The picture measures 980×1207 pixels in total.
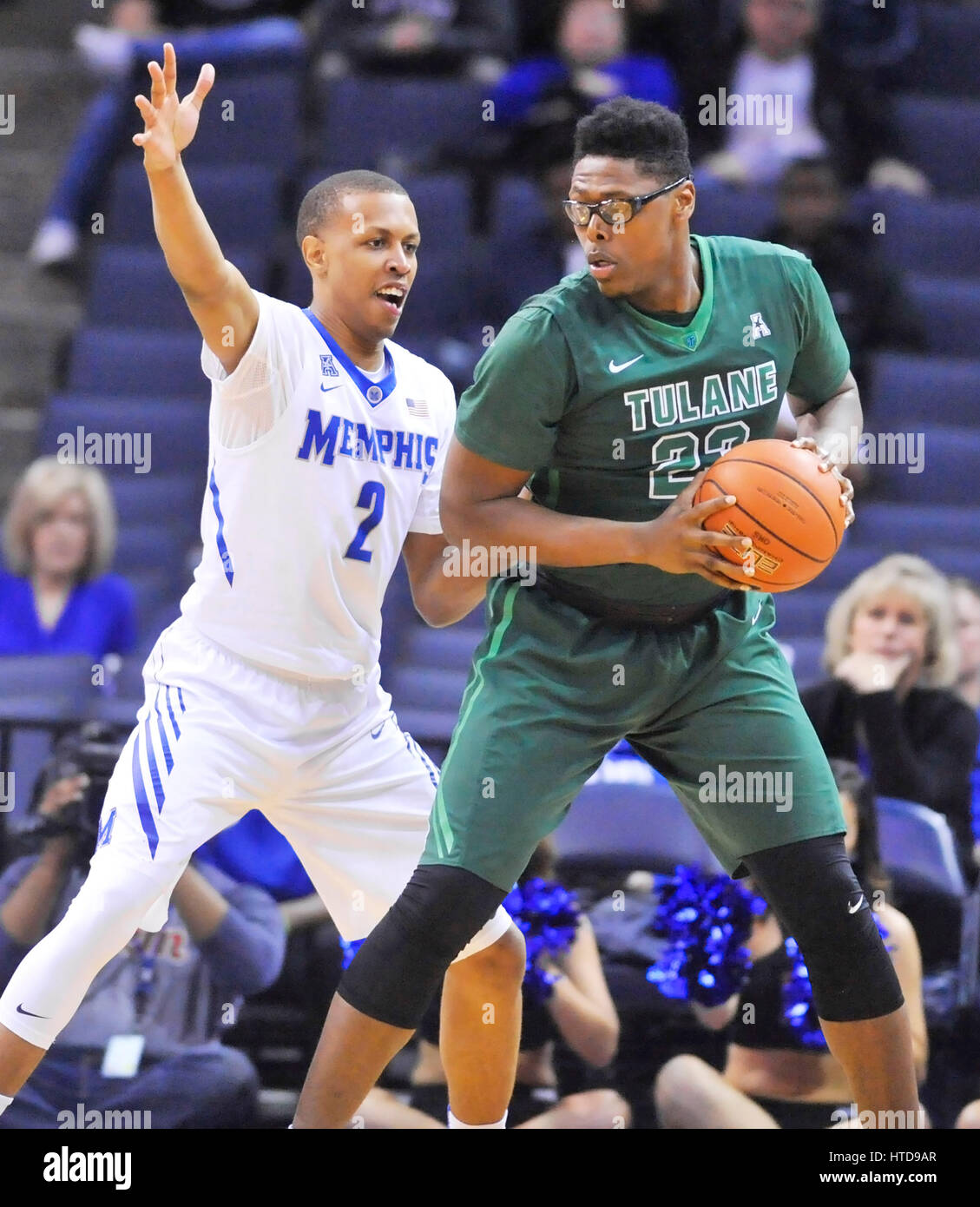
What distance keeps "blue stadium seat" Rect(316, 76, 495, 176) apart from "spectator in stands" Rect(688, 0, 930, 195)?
1003 mm

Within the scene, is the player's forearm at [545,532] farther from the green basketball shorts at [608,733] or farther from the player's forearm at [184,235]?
the player's forearm at [184,235]

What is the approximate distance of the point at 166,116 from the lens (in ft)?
10.3

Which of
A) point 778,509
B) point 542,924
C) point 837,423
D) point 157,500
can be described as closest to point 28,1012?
point 542,924

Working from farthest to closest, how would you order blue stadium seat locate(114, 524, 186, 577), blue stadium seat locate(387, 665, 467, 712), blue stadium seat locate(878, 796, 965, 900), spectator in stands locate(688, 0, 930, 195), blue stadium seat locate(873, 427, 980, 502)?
spectator in stands locate(688, 0, 930, 195), blue stadium seat locate(114, 524, 186, 577), blue stadium seat locate(873, 427, 980, 502), blue stadium seat locate(387, 665, 467, 712), blue stadium seat locate(878, 796, 965, 900)

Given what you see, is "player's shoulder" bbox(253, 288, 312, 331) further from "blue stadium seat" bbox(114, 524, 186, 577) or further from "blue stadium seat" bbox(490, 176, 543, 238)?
→ "blue stadium seat" bbox(490, 176, 543, 238)

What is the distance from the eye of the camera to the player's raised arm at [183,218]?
122 inches

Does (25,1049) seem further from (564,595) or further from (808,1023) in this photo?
(808,1023)

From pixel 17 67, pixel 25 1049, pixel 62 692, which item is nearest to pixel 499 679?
pixel 25 1049

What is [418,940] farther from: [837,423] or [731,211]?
[731,211]

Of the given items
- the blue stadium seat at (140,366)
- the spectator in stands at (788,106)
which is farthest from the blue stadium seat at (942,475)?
the blue stadium seat at (140,366)

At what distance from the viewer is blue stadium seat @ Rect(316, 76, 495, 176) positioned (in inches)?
299

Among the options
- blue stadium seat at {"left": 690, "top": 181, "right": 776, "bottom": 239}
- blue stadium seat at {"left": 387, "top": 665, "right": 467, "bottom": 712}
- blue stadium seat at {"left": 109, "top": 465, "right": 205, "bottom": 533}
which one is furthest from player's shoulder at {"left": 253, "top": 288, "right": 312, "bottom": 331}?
blue stadium seat at {"left": 690, "top": 181, "right": 776, "bottom": 239}

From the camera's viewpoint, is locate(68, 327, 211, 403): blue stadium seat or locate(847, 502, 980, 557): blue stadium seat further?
locate(68, 327, 211, 403): blue stadium seat

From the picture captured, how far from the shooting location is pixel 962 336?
23.0 feet
